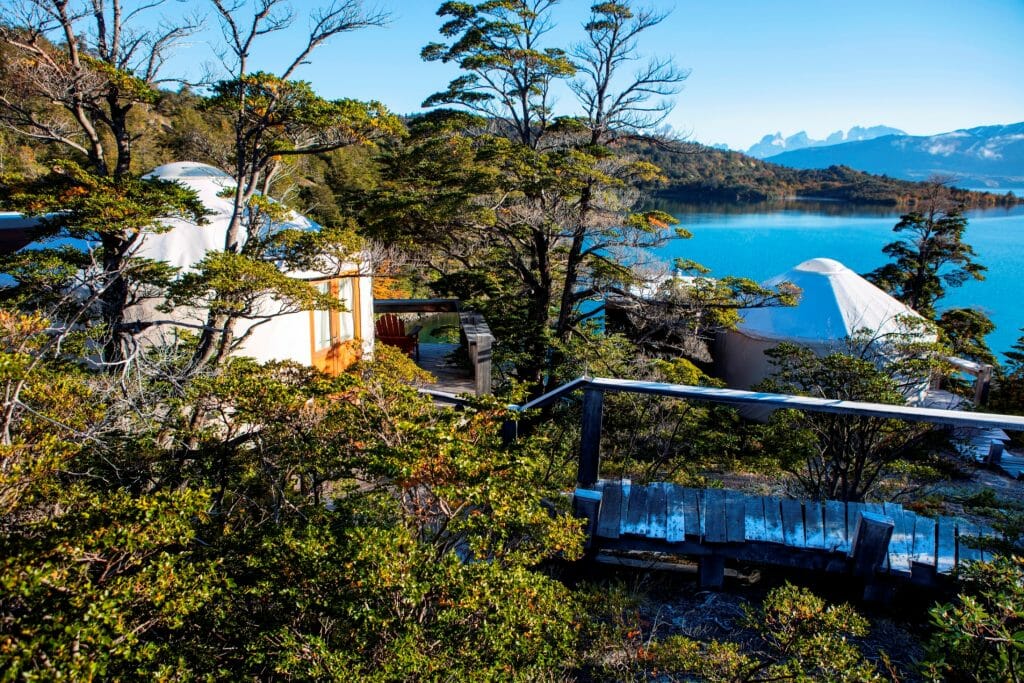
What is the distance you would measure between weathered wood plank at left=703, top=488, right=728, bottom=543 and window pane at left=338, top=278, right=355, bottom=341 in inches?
248

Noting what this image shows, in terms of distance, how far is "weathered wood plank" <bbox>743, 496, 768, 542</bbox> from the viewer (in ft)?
11.5

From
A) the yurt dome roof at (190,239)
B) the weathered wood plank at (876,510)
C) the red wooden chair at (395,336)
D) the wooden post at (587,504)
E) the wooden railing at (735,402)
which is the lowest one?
the red wooden chair at (395,336)

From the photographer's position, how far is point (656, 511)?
3670 millimetres

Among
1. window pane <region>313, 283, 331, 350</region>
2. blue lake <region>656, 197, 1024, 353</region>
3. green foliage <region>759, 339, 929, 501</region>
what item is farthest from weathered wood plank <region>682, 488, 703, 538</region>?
blue lake <region>656, 197, 1024, 353</region>

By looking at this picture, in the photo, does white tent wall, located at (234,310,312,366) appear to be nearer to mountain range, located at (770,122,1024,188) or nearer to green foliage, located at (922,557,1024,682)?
green foliage, located at (922,557,1024,682)

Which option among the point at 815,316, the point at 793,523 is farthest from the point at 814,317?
the point at 793,523

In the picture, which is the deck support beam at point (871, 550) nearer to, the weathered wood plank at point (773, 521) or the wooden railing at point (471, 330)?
the weathered wood plank at point (773, 521)

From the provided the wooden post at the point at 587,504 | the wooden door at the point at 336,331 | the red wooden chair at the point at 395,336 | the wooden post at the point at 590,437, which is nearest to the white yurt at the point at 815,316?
the red wooden chair at the point at 395,336

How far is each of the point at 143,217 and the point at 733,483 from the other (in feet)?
19.8

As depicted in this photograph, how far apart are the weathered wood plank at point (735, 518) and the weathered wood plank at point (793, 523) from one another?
0.23 metres

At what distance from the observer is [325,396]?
3.37 m

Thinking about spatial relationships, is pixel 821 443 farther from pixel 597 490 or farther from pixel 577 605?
pixel 577 605

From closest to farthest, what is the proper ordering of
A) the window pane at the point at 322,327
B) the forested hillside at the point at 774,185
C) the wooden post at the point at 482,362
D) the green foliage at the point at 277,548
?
the green foliage at the point at 277,548
the window pane at the point at 322,327
the wooden post at the point at 482,362
the forested hillside at the point at 774,185

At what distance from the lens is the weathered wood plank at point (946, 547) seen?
10.8 feet
